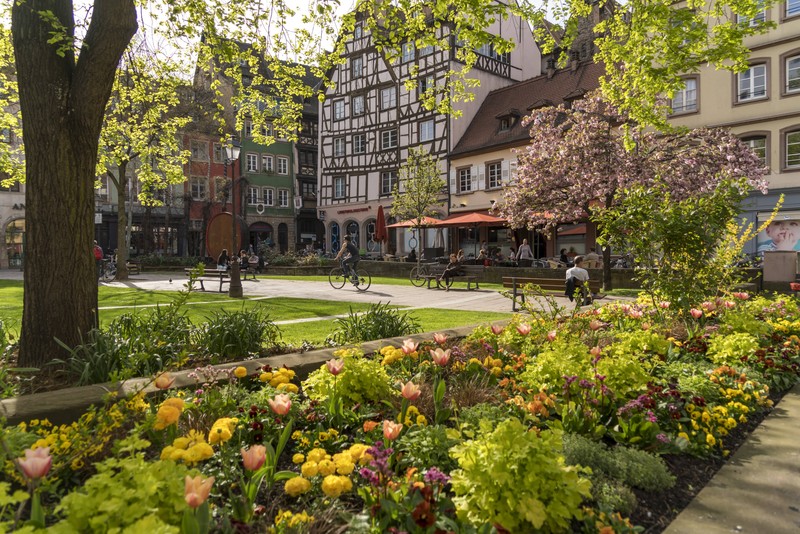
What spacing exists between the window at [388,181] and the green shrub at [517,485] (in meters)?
32.9

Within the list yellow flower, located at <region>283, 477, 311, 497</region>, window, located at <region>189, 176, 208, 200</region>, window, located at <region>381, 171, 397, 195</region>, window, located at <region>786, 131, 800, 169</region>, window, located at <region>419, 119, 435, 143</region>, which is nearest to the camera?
yellow flower, located at <region>283, 477, 311, 497</region>

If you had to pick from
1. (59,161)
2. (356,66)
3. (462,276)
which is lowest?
(462,276)

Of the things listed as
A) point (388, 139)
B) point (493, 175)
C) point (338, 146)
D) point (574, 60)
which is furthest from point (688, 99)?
point (338, 146)

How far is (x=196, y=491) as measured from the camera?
4.82 feet

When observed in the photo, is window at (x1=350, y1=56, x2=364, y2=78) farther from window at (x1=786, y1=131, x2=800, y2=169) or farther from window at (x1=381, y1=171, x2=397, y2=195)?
window at (x1=786, y1=131, x2=800, y2=169)

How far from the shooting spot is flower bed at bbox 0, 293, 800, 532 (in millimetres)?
1707

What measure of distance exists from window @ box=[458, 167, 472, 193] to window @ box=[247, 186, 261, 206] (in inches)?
751

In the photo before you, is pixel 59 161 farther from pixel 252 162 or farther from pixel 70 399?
pixel 252 162

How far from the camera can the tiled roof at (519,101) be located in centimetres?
2689

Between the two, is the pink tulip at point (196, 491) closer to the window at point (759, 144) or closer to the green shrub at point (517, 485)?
the green shrub at point (517, 485)

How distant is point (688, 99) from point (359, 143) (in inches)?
821

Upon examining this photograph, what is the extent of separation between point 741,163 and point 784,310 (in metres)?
12.4

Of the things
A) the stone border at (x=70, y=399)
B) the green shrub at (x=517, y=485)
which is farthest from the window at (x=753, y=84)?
the green shrub at (x=517, y=485)

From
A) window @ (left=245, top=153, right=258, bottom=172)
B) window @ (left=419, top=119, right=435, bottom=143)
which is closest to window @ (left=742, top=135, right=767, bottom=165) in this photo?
window @ (left=419, top=119, right=435, bottom=143)
